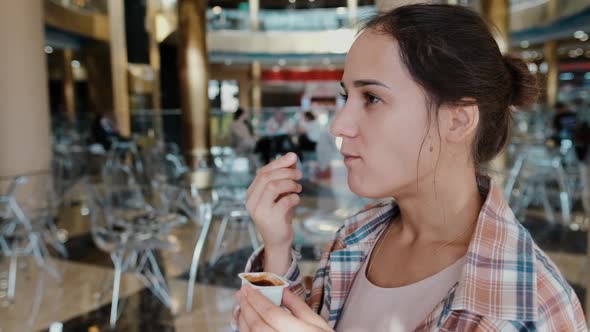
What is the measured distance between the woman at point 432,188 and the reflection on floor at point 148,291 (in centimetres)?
225

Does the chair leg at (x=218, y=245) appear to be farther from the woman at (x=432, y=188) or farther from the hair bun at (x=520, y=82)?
the hair bun at (x=520, y=82)

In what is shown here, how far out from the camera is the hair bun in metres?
0.89

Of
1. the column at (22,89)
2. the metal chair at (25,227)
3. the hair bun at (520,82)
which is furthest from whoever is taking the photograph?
the column at (22,89)

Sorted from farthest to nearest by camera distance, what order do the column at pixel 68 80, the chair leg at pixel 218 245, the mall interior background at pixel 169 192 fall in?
the column at pixel 68 80 → the chair leg at pixel 218 245 → the mall interior background at pixel 169 192

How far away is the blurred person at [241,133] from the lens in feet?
22.2

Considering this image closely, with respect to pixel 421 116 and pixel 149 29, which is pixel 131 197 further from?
pixel 149 29

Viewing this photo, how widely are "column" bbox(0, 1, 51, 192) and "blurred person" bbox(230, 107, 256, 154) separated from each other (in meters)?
2.29

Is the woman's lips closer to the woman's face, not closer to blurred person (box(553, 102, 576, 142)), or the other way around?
the woman's face

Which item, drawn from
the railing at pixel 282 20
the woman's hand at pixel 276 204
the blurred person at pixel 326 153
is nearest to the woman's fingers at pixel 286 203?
the woman's hand at pixel 276 204

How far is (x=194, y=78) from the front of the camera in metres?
7.56

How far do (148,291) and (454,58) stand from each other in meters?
3.23

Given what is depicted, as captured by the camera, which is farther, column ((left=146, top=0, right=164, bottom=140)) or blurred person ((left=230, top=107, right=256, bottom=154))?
→ column ((left=146, top=0, right=164, bottom=140))

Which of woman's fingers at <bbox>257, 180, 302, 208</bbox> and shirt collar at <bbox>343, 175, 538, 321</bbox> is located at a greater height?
woman's fingers at <bbox>257, 180, 302, 208</bbox>

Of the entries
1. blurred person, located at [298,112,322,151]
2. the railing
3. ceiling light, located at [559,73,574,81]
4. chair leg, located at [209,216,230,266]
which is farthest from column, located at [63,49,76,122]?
ceiling light, located at [559,73,574,81]
